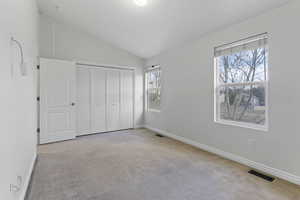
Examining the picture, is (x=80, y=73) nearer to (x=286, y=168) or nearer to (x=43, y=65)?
(x=43, y=65)

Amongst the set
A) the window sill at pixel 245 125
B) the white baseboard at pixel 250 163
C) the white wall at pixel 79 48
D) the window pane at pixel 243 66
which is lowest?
the white baseboard at pixel 250 163

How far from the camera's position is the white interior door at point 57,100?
12.6ft

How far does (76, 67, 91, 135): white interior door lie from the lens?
4.48m

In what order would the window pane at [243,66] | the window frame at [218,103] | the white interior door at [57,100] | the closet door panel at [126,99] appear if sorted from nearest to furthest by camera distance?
the window frame at [218,103], the window pane at [243,66], the white interior door at [57,100], the closet door panel at [126,99]

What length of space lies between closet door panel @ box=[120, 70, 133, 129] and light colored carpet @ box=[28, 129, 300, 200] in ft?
6.13

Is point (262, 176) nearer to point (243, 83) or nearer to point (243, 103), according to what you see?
point (243, 103)

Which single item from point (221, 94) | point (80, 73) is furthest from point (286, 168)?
point (80, 73)

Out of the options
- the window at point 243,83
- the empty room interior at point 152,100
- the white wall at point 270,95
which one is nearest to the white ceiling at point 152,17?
the empty room interior at point 152,100

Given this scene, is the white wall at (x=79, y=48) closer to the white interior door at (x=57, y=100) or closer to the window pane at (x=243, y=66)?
the white interior door at (x=57, y=100)

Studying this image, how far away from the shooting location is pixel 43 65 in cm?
379

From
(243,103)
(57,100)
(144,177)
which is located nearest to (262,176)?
(243,103)

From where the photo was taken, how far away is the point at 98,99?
4793 millimetres

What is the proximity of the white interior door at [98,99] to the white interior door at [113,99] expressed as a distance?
132 mm

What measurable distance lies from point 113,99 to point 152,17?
111 inches
